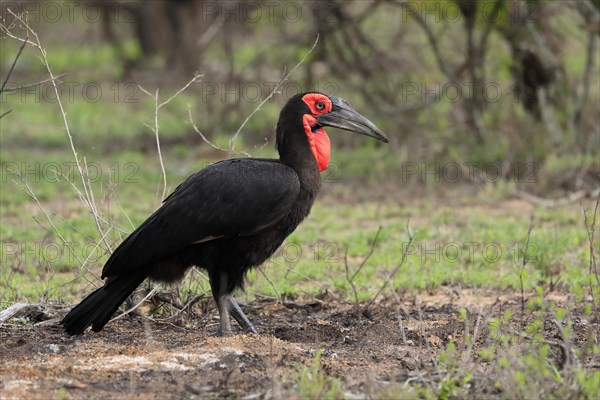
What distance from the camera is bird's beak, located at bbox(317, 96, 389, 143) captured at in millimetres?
5969

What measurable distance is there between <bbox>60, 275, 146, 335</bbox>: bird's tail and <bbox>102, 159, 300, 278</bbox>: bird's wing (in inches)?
2.8

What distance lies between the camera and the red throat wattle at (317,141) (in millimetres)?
5828

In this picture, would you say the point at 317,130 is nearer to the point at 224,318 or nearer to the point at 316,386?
the point at 224,318

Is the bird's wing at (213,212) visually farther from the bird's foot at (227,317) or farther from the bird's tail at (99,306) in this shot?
the bird's foot at (227,317)

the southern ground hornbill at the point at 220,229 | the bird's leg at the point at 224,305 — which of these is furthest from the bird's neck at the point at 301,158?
the bird's leg at the point at 224,305

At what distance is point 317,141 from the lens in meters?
5.87

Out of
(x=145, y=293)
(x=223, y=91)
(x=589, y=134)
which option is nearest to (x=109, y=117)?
(x=223, y=91)

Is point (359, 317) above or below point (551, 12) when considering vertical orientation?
below

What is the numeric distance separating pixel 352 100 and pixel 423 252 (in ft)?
15.3

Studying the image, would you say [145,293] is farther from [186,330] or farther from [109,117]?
[109,117]

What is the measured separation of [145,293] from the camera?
19.8ft

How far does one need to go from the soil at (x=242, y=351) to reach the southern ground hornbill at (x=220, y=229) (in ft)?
0.77

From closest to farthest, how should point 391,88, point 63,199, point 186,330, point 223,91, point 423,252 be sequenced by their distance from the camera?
point 186,330 → point 423,252 → point 63,199 → point 391,88 → point 223,91

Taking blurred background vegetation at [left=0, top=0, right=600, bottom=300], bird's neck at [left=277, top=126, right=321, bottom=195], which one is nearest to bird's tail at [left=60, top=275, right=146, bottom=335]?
bird's neck at [left=277, top=126, right=321, bottom=195]
